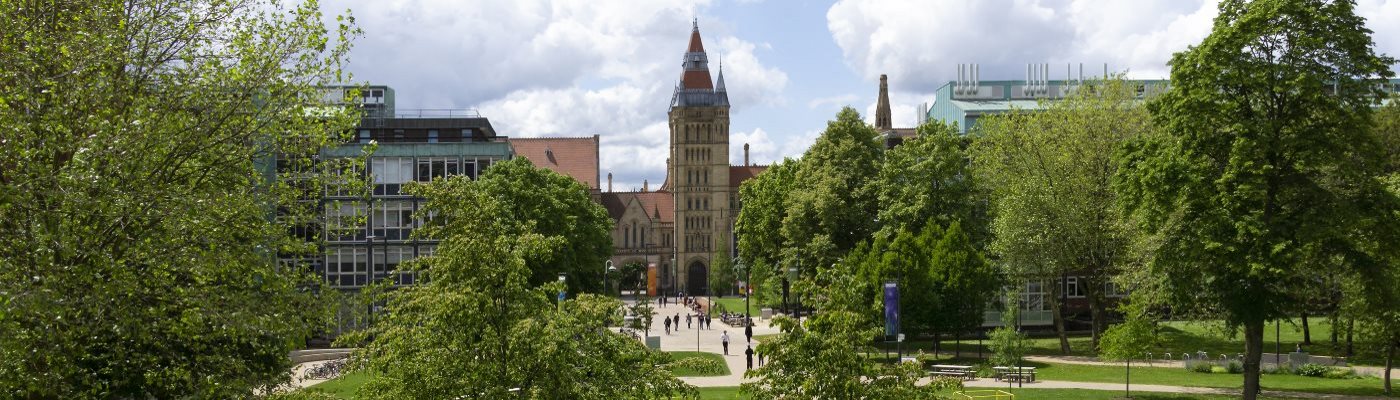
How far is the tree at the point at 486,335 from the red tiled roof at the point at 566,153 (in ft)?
300

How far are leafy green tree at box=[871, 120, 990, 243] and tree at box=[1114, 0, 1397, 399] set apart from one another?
20.0m

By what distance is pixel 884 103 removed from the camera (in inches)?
5728

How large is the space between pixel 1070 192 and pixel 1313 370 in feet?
35.0

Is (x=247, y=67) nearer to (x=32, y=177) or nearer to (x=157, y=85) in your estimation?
(x=157, y=85)

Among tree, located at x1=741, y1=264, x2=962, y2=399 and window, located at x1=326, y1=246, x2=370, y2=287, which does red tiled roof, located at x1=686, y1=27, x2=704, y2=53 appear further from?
tree, located at x1=741, y1=264, x2=962, y2=399

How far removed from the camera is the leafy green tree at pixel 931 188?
165ft

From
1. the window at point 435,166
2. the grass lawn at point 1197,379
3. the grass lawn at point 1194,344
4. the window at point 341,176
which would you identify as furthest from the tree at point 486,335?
the window at point 435,166

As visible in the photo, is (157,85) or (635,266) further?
(635,266)

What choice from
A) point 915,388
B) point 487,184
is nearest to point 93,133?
point 915,388

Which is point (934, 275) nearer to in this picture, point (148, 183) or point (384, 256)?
point (384, 256)

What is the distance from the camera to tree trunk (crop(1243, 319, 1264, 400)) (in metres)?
29.5

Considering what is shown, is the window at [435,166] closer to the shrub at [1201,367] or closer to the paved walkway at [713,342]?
the paved walkway at [713,342]

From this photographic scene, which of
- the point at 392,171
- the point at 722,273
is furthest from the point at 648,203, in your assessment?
the point at 392,171

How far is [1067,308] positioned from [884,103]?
85.3 meters
